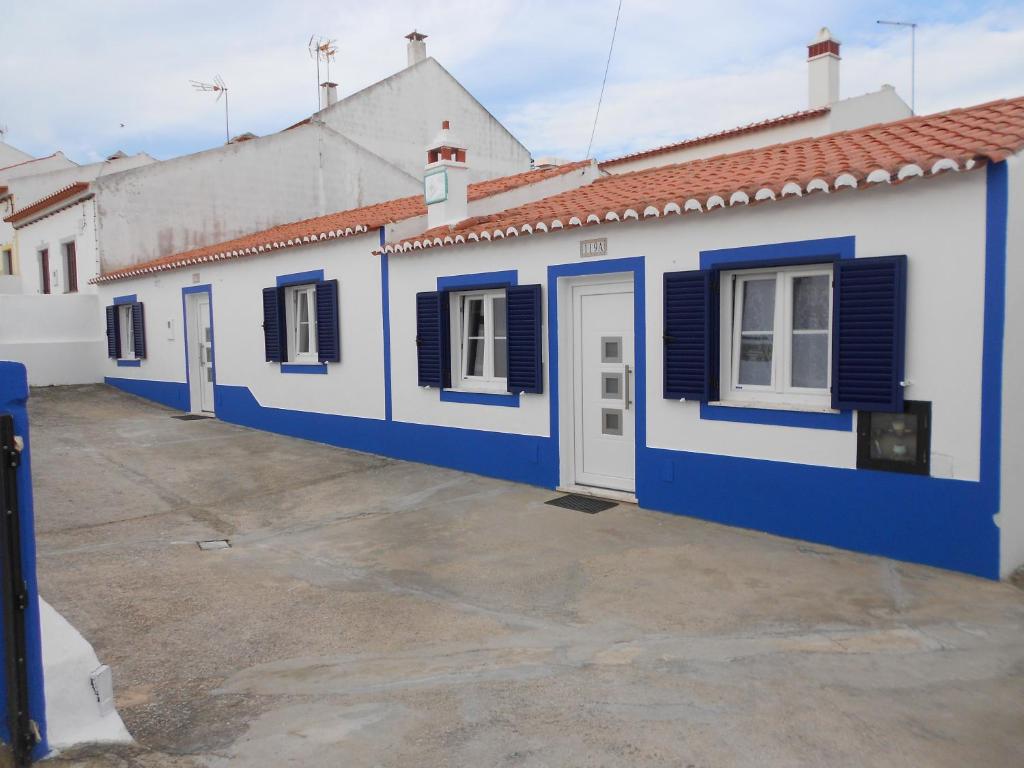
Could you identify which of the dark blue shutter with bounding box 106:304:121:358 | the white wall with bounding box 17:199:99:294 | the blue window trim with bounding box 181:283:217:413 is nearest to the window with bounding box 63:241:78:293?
the white wall with bounding box 17:199:99:294

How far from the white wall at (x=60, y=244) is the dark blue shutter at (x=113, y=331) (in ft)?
3.20

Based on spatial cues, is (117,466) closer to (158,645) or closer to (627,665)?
(158,645)

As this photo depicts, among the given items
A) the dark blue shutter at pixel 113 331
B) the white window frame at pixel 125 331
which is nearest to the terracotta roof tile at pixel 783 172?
the white window frame at pixel 125 331

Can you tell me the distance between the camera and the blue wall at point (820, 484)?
528cm

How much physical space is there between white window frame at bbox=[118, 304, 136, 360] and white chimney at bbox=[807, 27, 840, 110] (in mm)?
13906

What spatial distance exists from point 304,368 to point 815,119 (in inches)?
351

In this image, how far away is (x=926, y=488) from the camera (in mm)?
5598

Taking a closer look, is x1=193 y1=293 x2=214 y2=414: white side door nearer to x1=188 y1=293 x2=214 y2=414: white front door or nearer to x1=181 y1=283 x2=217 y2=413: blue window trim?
x1=188 y1=293 x2=214 y2=414: white front door

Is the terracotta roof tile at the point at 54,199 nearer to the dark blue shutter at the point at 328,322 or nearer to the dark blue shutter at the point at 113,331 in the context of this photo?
the dark blue shutter at the point at 113,331

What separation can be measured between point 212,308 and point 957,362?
1158 centimetres

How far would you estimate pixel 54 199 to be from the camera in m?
17.5

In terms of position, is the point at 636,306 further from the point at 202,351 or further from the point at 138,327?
the point at 138,327

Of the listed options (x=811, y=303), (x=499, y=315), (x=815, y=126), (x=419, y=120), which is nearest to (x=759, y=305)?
(x=811, y=303)

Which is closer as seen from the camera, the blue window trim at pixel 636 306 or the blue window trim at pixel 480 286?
the blue window trim at pixel 636 306
